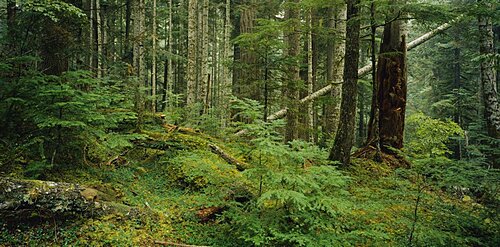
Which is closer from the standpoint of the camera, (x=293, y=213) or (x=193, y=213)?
(x=293, y=213)

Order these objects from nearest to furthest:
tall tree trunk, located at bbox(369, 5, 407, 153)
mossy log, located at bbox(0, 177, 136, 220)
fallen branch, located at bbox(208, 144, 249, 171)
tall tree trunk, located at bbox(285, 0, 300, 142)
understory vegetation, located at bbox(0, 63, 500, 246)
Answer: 1. mossy log, located at bbox(0, 177, 136, 220)
2. understory vegetation, located at bbox(0, 63, 500, 246)
3. fallen branch, located at bbox(208, 144, 249, 171)
4. tall tree trunk, located at bbox(285, 0, 300, 142)
5. tall tree trunk, located at bbox(369, 5, 407, 153)

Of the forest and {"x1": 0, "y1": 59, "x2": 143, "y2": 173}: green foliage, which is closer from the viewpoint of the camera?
the forest

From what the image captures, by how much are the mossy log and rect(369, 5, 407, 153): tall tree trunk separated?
7557 mm

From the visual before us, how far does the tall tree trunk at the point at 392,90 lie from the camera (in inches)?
369

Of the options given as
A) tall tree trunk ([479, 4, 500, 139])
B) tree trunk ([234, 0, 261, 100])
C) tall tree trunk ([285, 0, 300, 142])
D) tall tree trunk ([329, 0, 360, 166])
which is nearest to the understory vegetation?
tall tree trunk ([329, 0, 360, 166])

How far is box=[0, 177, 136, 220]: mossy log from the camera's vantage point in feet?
13.2

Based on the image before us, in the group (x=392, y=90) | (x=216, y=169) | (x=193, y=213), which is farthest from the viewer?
(x=392, y=90)

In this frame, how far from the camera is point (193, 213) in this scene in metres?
5.45

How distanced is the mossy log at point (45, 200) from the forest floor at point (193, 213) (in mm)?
92

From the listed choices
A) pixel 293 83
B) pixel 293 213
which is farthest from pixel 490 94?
pixel 293 213

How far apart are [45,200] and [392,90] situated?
906 cm

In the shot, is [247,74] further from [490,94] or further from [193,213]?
[490,94]

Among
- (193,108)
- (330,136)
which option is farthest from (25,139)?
(330,136)

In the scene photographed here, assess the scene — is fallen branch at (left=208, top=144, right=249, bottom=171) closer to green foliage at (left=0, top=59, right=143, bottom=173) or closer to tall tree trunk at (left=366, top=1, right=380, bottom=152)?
green foliage at (left=0, top=59, right=143, bottom=173)
